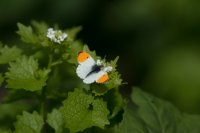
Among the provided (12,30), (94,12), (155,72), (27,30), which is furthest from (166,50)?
(27,30)

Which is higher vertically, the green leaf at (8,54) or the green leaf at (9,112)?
the green leaf at (8,54)

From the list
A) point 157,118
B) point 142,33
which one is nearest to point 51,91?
point 157,118

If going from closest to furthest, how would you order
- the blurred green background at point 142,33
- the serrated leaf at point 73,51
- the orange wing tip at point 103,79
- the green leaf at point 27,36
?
the orange wing tip at point 103,79 → the serrated leaf at point 73,51 → the green leaf at point 27,36 → the blurred green background at point 142,33

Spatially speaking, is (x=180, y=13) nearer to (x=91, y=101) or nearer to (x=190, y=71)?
(x=190, y=71)

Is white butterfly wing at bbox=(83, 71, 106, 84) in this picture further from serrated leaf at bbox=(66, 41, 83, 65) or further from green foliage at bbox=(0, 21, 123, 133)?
serrated leaf at bbox=(66, 41, 83, 65)

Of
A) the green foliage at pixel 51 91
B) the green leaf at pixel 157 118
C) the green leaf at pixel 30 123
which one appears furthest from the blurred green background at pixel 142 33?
the green leaf at pixel 30 123

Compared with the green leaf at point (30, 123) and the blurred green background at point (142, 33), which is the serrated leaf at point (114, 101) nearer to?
the green leaf at point (30, 123)
